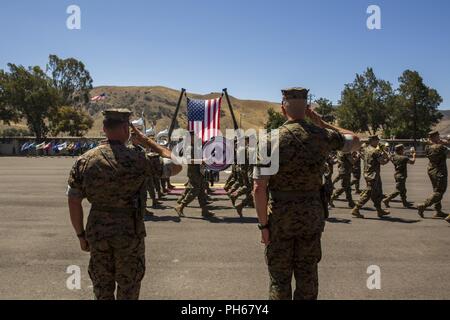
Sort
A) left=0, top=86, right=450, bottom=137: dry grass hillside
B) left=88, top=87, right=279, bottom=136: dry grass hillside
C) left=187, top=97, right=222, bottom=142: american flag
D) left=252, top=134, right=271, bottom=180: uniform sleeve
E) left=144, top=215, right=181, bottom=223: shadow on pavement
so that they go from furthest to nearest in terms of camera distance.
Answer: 1. left=88, top=87, right=279, bottom=136: dry grass hillside
2. left=0, top=86, right=450, bottom=137: dry grass hillside
3. left=187, top=97, right=222, bottom=142: american flag
4. left=144, top=215, right=181, bottom=223: shadow on pavement
5. left=252, top=134, right=271, bottom=180: uniform sleeve

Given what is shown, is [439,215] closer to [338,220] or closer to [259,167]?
[338,220]

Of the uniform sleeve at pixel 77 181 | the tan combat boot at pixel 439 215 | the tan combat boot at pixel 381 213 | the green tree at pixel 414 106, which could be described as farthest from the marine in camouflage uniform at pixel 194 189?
the green tree at pixel 414 106

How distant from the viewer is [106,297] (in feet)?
12.5

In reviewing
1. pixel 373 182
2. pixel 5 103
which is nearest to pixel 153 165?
pixel 373 182

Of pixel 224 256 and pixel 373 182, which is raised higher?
pixel 373 182

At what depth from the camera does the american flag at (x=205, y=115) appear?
1778 centimetres

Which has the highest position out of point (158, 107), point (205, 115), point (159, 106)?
point (159, 106)

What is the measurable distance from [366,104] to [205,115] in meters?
62.7

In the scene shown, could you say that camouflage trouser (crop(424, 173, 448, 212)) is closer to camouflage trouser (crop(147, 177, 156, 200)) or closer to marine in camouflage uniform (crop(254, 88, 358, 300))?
camouflage trouser (crop(147, 177, 156, 200))

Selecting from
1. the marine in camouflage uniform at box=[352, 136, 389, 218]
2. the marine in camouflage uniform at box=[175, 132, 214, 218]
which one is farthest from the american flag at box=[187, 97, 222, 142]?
the marine in camouflage uniform at box=[352, 136, 389, 218]

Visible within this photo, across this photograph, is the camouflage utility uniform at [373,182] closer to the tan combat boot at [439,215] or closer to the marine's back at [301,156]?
the tan combat boot at [439,215]

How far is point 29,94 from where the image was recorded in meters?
69.9

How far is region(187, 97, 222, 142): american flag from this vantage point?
58.3 feet

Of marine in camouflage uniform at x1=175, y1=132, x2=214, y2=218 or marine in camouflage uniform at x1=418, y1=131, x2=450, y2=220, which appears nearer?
marine in camouflage uniform at x1=418, y1=131, x2=450, y2=220
